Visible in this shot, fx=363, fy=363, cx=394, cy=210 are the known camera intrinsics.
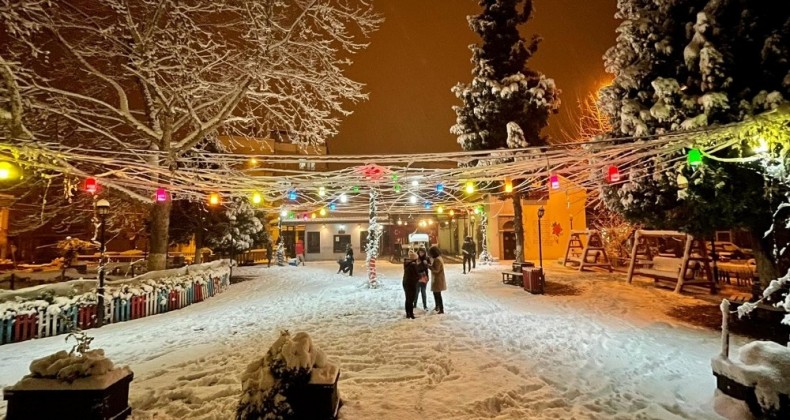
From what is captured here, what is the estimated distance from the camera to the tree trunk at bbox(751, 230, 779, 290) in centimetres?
744

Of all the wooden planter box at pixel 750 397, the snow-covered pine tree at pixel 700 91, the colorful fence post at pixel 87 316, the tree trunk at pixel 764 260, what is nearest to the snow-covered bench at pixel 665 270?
the tree trunk at pixel 764 260

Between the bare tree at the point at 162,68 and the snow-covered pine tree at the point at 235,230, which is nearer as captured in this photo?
the bare tree at the point at 162,68

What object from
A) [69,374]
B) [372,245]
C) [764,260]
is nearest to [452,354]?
[69,374]

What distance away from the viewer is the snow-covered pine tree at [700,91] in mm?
6488

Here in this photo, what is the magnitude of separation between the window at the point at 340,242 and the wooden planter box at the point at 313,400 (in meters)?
30.5

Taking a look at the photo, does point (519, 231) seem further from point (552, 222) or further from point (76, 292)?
point (76, 292)

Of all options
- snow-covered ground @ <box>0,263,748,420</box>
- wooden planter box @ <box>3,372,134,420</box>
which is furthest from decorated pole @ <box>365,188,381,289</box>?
wooden planter box @ <box>3,372,134,420</box>

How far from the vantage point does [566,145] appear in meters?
6.28

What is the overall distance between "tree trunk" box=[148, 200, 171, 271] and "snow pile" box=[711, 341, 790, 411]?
1361cm

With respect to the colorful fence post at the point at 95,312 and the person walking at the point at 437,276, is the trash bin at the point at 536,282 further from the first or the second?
the colorful fence post at the point at 95,312

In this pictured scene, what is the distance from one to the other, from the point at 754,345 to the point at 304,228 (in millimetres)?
31933

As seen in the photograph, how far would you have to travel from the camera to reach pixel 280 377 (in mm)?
3846

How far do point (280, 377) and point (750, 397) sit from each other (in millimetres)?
5195

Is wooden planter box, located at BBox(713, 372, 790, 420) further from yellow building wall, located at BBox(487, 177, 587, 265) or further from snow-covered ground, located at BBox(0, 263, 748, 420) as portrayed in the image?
yellow building wall, located at BBox(487, 177, 587, 265)
